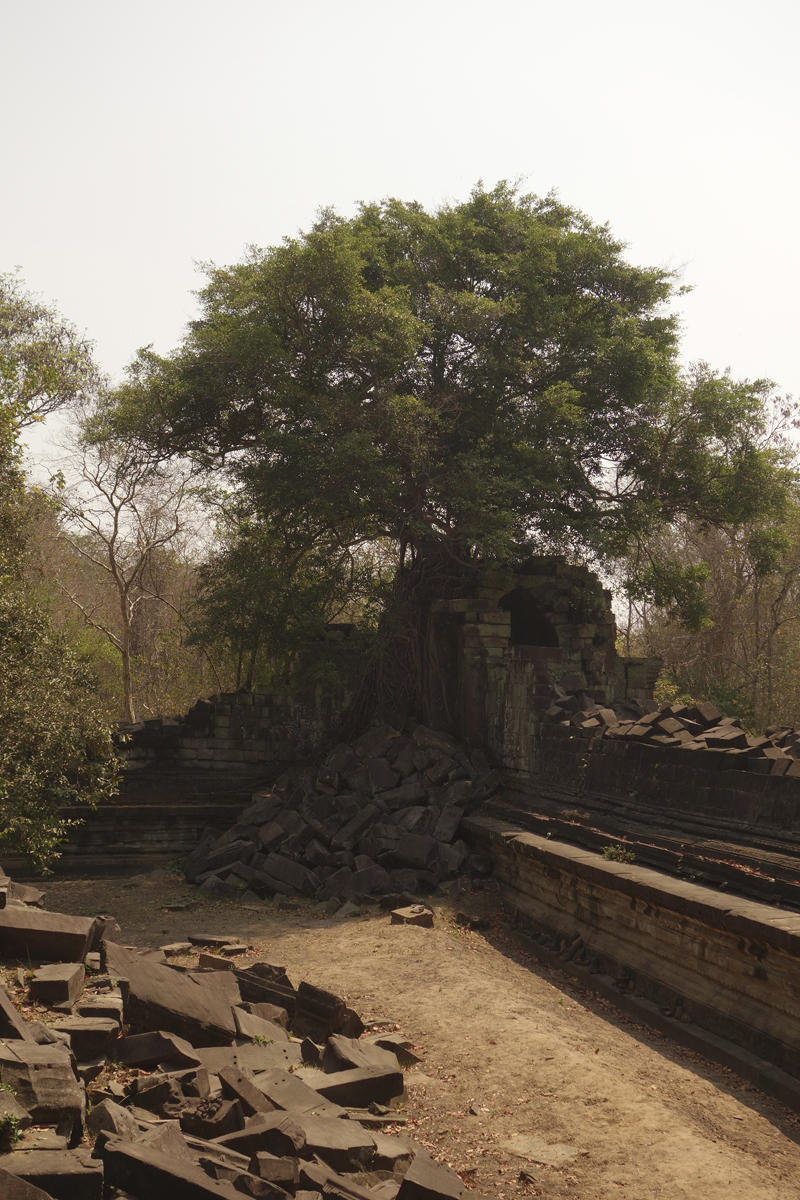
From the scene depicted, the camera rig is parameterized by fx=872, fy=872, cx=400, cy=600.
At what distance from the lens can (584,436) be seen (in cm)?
1406

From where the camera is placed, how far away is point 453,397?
514 inches

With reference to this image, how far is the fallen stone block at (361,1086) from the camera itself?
15.1ft

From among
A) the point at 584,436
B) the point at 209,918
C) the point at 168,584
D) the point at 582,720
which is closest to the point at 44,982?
the point at 209,918

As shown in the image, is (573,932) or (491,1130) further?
(573,932)

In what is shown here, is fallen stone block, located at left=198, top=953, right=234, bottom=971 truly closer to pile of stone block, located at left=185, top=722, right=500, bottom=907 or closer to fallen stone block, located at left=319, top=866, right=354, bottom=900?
pile of stone block, located at left=185, top=722, right=500, bottom=907

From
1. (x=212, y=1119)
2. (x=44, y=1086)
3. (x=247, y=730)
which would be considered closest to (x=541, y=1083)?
(x=212, y=1119)

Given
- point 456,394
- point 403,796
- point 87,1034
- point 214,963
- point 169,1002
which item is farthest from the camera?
point 456,394

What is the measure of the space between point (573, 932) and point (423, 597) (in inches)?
252

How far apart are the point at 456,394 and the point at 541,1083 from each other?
33.1 ft

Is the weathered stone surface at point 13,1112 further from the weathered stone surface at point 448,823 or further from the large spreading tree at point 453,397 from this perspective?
the large spreading tree at point 453,397

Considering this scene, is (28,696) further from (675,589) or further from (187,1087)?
(675,589)

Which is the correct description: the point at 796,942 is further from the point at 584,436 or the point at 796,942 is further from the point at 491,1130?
the point at 584,436

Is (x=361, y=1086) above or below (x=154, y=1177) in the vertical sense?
below

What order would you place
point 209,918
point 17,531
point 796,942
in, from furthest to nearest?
point 209,918 → point 17,531 → point 796,942
